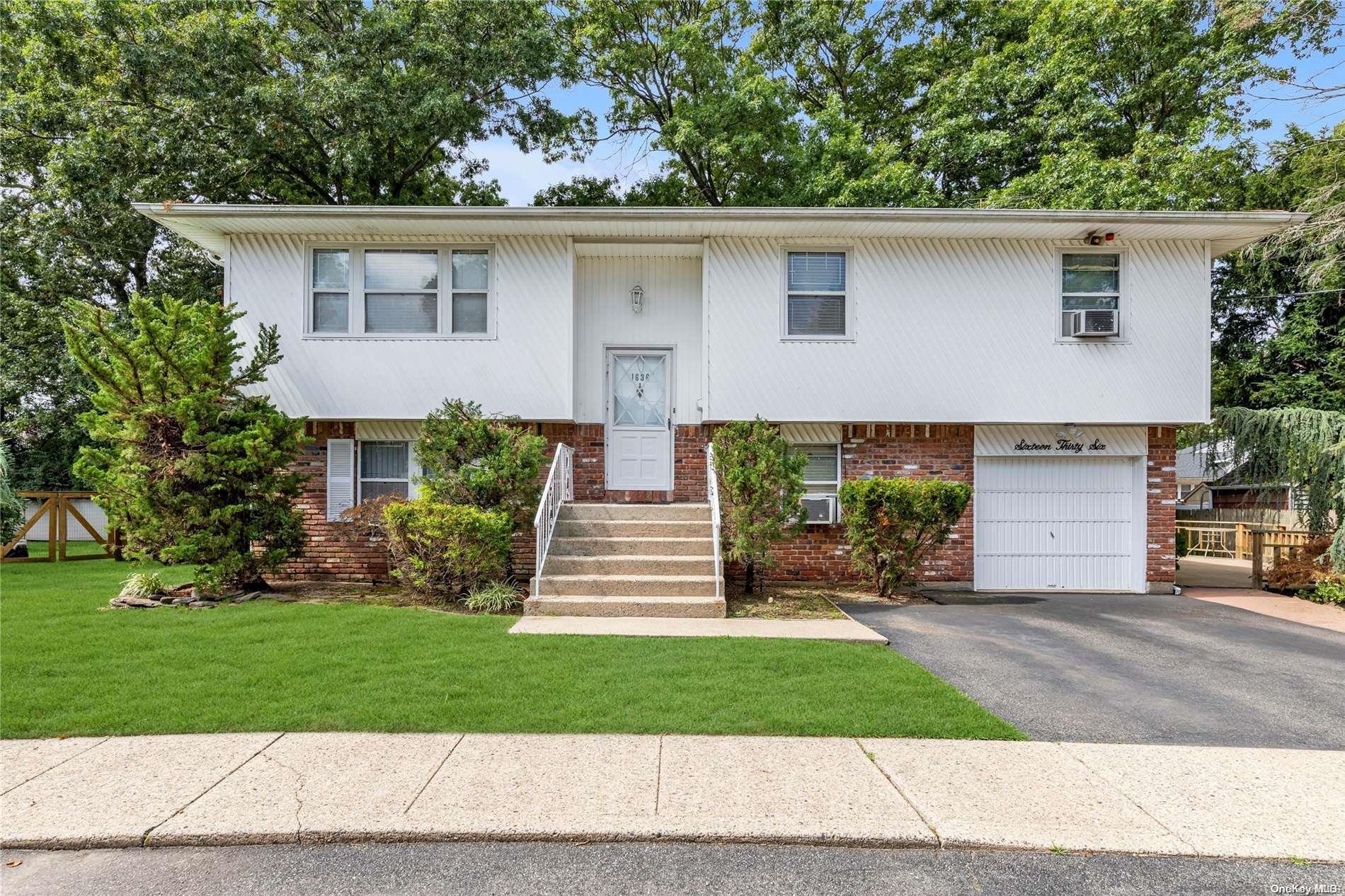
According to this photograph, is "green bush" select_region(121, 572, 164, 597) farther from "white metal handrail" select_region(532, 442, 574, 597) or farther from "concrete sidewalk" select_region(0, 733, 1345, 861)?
"white metal handrail" select_region(532, 442, 574, 597)

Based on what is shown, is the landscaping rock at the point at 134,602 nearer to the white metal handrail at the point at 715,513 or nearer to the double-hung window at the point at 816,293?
the white metal handrail at the point at 715,513

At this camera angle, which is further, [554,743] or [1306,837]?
[554,743]

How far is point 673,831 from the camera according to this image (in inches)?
122

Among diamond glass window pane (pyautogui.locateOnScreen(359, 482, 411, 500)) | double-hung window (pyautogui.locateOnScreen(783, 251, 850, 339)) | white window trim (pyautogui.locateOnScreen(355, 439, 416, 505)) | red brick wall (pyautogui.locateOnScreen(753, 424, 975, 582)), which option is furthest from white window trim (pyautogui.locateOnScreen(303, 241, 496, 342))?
red brick wall (pyautogui.locateOnScreen(753, 424, 975, 582))

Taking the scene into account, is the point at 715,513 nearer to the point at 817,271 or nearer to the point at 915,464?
the point at 915,464

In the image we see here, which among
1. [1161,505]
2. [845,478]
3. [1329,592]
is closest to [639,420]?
[845,478]

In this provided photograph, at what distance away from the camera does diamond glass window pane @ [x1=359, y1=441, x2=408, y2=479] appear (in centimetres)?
984

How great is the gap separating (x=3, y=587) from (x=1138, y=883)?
12.8 meters

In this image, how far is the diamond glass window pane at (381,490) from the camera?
9.83 meters

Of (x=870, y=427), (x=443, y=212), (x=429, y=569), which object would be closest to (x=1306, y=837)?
(x=870, y=427)

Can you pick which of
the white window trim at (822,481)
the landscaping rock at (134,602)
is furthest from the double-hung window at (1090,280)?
the landscaping rock at (134,602)

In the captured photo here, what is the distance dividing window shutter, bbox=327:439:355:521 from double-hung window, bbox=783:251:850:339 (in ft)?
21.8

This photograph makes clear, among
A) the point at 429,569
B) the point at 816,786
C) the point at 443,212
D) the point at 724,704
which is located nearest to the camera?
the point at 816,786

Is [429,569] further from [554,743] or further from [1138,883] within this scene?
[1138,883]
